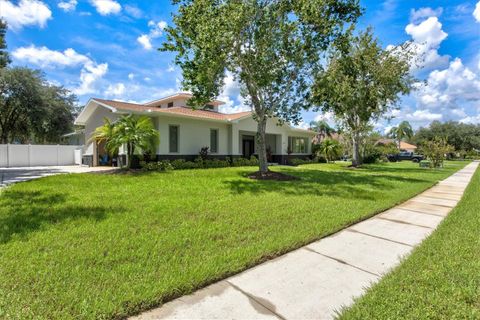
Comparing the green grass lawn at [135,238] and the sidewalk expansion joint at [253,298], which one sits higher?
the green grass lawn at [135,238]

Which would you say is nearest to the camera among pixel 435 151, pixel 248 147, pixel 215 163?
pixel 215 163

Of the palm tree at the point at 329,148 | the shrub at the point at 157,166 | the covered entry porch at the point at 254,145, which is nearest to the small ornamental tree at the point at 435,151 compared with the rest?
the palm tree at the point at 329,148

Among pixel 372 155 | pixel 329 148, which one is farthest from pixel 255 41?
pixel 372 155

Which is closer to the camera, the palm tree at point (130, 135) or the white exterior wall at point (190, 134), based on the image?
the palm tree at point (130, 135)

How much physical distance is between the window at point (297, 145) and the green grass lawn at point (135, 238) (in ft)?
56.5

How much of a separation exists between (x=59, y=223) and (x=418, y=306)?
5.74 meters

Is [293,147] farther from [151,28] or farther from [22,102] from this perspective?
[22,102]

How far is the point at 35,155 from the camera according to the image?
66.3ft

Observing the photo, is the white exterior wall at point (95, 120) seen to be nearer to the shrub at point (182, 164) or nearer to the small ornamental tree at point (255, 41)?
the shrub at point (182, 164)

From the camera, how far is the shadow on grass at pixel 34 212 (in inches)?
180

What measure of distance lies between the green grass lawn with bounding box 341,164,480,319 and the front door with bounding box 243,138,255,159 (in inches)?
724

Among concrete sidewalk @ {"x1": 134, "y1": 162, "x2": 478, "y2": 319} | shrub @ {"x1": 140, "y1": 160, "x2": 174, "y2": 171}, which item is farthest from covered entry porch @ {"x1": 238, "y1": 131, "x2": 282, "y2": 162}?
concrete sidewalk @ {"x1": 134, "y1": 162, "x2": 478, "y2": 319}

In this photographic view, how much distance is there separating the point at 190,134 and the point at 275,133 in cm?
897

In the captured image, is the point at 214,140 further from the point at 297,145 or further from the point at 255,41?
the point at 297,145
